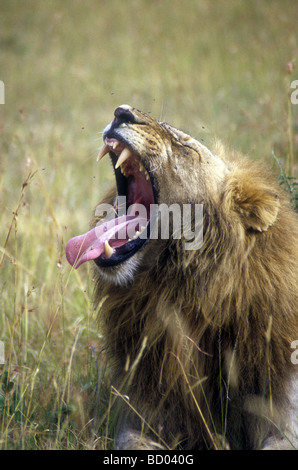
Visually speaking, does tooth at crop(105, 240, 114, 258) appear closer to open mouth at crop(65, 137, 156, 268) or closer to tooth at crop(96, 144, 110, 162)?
open mouth at crop(65, 137, 156, 268)

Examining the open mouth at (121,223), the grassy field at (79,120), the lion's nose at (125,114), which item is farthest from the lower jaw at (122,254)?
the lion's nose at (125,114)

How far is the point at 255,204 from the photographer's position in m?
2.81

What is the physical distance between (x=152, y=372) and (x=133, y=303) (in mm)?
349

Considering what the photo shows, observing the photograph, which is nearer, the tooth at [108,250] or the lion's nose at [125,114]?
the tooth at [108,250]

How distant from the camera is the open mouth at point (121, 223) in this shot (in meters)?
2.92

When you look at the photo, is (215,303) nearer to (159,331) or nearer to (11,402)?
(159,331)

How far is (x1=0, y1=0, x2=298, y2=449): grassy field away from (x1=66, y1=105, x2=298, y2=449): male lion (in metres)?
0.31

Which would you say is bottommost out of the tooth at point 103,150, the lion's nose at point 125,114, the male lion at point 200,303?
the male lion at point 200,303

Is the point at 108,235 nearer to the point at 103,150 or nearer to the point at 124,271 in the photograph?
the point at 124,271

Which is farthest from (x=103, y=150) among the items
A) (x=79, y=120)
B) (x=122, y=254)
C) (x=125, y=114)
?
(x=79, y=120)

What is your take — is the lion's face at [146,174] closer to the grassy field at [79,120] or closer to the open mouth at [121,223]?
the open mouth at [121,223]

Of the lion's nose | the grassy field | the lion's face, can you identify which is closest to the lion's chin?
the lion's face

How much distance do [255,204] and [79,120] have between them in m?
5.97
